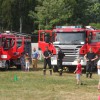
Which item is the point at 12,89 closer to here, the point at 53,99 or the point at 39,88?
the point at 39,88

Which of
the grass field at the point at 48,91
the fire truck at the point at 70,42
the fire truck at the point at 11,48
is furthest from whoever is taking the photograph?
the fire truck at the point at 11,48

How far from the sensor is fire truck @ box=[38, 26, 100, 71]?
25.7 m

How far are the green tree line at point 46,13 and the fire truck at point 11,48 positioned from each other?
19213mm

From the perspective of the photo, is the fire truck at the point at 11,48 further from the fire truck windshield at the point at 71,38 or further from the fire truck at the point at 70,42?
the fire truck windshield at the point at 71,38

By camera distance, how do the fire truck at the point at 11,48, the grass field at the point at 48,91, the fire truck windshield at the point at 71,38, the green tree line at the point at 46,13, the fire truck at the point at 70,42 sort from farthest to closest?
the green tree line at the point at 46,13 < the fire truck at the point at 11,48 < the fire truck windshield at the point at 71,38 < the fire truck at the point at 70,42 < the grass field at the point at 48,91

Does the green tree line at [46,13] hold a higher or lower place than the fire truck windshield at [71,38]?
higher

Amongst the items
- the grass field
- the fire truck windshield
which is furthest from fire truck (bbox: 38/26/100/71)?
the grass field

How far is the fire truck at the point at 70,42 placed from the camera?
2572 centimetres

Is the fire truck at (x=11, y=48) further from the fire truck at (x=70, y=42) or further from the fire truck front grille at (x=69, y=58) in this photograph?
the fire truck front grille at (x=69, y=58)

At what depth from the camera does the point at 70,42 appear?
2583 centimetres

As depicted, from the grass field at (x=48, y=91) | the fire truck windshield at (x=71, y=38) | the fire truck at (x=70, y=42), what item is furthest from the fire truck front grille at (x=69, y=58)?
the grass field at (x=48, y=91)

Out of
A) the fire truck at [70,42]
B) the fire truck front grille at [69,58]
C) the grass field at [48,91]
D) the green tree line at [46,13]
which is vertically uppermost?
the green tree line at [46,13]

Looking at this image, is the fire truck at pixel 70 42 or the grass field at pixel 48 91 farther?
the fire truck at pixel 70 42

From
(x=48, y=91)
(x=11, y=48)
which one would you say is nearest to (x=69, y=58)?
(x=11, y=48)
